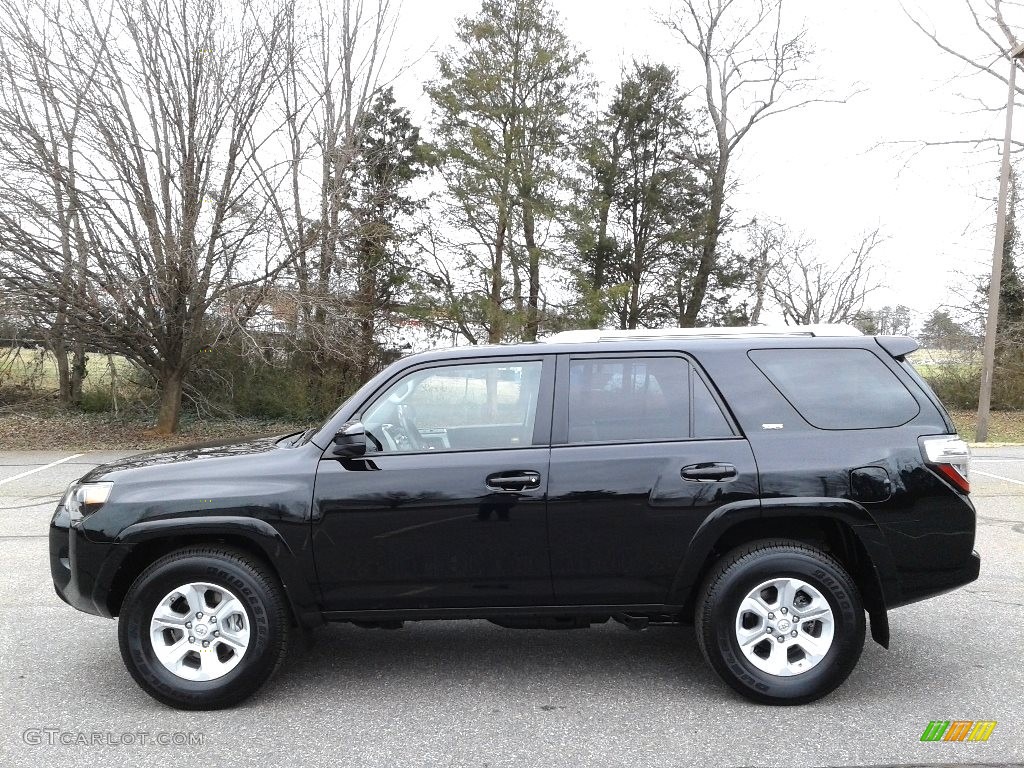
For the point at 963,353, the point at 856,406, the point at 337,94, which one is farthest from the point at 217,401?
the point at 963,353

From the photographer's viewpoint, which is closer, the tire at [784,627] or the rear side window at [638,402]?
the tire at [784,627]

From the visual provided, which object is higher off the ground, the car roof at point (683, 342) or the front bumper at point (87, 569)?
the car roof at point (683, 342)

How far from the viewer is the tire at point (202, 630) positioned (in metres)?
3.60

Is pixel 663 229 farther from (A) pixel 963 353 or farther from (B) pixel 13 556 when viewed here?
(B) pixel 13 556

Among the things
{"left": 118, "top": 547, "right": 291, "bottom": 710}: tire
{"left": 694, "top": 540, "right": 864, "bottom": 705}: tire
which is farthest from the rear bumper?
{"left": 118, "top": 547, "right": 291, "bottom": 710}: tire

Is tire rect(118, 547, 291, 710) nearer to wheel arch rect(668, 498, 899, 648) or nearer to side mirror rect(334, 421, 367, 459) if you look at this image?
side mirror rect(334, 421, 367, 459)

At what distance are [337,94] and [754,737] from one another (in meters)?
19.9

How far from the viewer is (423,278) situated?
2289 cm

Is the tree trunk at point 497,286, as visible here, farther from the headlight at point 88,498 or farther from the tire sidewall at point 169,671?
the tire sidewall at point 169,671

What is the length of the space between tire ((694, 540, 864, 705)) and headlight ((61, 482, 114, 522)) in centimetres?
283

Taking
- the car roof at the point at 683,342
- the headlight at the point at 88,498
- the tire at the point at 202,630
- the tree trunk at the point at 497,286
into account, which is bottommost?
the tire at the point at 202,630

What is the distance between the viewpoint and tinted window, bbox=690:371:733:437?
3.75 meters

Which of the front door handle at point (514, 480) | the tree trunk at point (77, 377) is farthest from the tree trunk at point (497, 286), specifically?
the front door handle at point (514, 480)

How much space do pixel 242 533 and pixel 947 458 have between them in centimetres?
326
